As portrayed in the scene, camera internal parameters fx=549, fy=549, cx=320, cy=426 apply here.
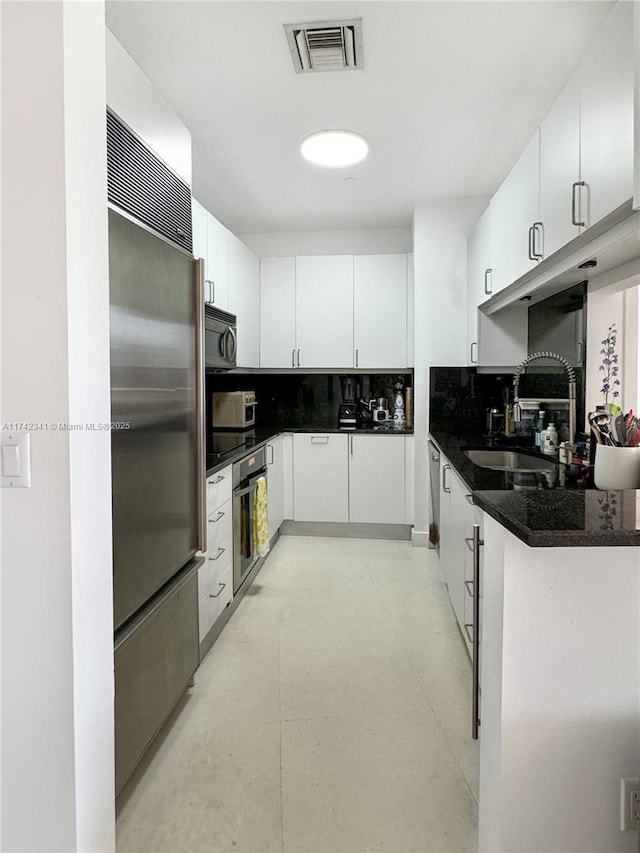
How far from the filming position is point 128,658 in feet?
5.17

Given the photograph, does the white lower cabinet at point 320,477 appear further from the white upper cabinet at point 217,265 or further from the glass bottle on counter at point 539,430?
the glass bottle on counter at point 539,430

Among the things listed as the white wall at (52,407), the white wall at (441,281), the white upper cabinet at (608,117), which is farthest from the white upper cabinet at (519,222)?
the white wall at (52,407)

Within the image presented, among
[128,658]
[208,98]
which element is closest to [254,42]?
[208,98]

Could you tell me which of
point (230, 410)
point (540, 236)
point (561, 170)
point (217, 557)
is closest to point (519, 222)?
point (540, 236)

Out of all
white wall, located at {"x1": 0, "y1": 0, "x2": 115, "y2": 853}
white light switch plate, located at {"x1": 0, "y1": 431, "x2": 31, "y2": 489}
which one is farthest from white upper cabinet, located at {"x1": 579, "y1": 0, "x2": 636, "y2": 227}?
white light switch plate, located at {"x1": 0, "y1": 431, "x2": 31, "y2": 489}

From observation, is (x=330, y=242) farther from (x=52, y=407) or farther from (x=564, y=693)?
(x=564, y=693)

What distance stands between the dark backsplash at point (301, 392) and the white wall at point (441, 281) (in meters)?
0.65

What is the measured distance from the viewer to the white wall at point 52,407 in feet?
3.65

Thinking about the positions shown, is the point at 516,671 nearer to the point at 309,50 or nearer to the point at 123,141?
the point at 123,141

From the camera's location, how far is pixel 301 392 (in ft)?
16.3

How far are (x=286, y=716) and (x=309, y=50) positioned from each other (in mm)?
2579

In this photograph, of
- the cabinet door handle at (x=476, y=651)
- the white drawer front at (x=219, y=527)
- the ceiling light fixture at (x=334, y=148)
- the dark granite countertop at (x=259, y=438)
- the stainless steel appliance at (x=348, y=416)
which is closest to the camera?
the cabinet door handle at (x=476, y=651)

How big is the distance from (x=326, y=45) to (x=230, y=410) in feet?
7.99

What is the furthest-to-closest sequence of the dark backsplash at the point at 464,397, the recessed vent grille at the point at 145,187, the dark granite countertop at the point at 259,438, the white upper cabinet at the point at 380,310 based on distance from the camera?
the white upper cabinet at the point at 380,310 < the dark backsplash at the point at 464,397 < the dark granite countertop at the point at 259,438 < the recessed vent grille at the point at 145,187
